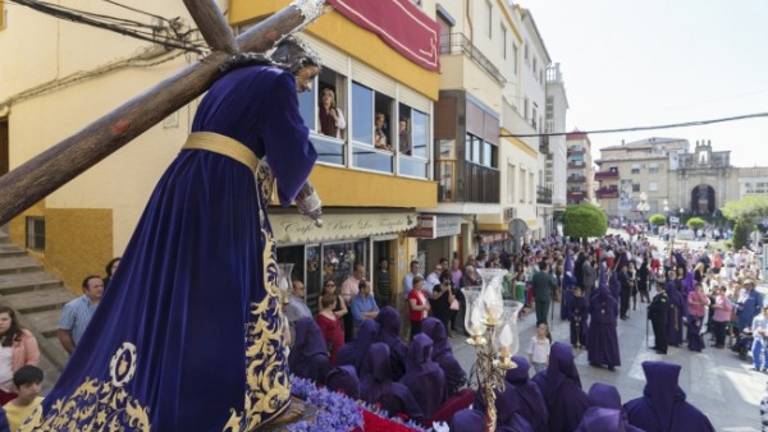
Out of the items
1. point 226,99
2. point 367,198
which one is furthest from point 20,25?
point 226,99

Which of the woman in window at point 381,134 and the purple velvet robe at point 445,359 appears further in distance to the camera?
the woman in window at point 381,134

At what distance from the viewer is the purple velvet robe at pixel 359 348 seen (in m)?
5.47

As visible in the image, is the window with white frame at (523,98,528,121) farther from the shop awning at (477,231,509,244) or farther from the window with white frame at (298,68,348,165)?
the window with white frame at (298,68,348,165)

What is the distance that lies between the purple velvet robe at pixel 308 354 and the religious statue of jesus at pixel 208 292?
2861 mm

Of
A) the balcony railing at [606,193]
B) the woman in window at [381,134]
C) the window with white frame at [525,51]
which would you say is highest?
the window with white frame at [525,51]

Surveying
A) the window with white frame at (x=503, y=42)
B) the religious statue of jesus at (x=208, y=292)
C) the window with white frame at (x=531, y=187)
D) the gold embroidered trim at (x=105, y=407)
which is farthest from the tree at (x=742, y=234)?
the gold embroidered trim at (x=105, y=407)

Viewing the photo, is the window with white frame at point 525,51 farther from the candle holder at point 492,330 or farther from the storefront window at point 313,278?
the candle holder at point 492,330

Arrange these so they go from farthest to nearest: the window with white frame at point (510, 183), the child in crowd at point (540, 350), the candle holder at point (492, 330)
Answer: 1. the window with white frame at point (510, 183)
2. the child in crowd at point (540, 350)
3. the candle holder at point (492, 330)

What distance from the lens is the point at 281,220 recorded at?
25.1 ft

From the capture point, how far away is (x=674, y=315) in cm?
1178

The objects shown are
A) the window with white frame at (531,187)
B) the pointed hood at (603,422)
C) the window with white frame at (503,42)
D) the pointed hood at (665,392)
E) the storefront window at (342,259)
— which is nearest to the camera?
the pointed hood at (603,422)

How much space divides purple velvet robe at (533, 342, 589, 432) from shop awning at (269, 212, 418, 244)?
343 cm

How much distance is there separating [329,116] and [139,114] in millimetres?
7101

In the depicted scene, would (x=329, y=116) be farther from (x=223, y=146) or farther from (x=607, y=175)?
(x=607, y=175)
